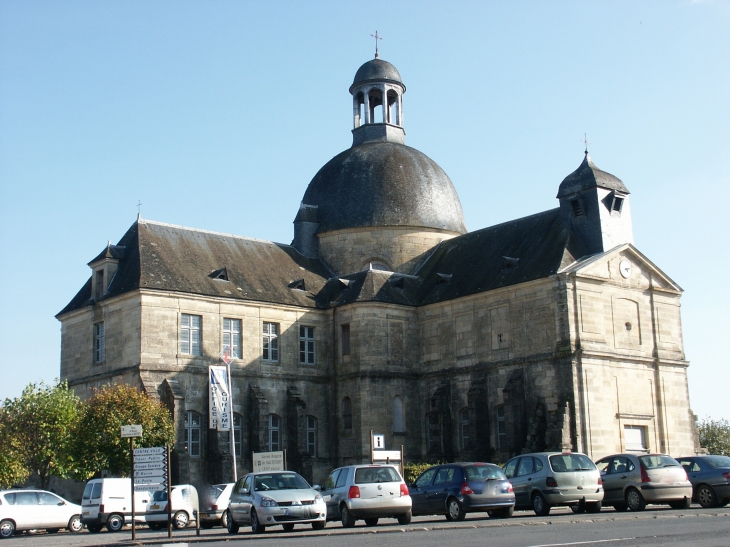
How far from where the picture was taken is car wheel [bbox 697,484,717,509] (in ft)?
81.0

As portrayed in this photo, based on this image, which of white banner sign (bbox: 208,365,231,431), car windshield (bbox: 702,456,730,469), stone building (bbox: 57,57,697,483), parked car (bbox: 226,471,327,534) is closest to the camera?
parked car (bbox: 226,471,327,534)

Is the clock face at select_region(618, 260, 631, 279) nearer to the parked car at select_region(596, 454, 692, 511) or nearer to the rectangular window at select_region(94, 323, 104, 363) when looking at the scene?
the parked car at select_region(596, 454, 692, 511)

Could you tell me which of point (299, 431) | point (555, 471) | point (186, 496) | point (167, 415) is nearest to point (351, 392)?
point (299, 431)

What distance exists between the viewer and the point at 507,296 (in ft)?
131

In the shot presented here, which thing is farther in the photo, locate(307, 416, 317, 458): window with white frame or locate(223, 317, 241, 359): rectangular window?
locate(307, 416, 317, 458): window with white frame

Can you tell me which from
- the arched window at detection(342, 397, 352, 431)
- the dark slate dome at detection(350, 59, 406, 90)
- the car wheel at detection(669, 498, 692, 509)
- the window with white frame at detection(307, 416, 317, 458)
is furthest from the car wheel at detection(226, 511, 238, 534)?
the dark slate dome at detection(350, 59, 406, 90)

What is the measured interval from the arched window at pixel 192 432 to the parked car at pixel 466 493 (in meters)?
17.1

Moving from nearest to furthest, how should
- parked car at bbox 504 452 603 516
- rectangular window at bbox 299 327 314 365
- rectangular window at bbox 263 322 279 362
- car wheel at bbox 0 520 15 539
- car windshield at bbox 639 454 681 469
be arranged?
parked car at bbox 504 452 603 516 < car windshield at bbox 639 454 681 469 < car wheel at bbox 0 520 15 539 < rectangular window at bbox 263 322 279 362 < rectangular window at bbox 299 327 314 365

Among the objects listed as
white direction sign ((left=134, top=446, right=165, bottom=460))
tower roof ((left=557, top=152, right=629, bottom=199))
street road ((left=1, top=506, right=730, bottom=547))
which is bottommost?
street road ((left=1, top=506, right=730, bottom=547))

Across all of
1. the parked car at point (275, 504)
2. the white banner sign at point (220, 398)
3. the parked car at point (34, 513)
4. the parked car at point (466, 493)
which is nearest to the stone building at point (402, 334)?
the white banner sign at point (220, 398)

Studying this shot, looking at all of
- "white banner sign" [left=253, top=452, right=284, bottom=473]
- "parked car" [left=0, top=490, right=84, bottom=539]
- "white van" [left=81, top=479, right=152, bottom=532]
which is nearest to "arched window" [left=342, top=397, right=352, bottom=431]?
"white banner sign" [left=253, top=452, right=284, bottom=473]

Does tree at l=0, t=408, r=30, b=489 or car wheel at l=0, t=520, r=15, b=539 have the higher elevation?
tree at l=0, t=408, r=30, b=489

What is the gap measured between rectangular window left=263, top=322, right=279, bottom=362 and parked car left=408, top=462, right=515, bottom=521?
1927 centimetres

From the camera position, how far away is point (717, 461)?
25188mm
